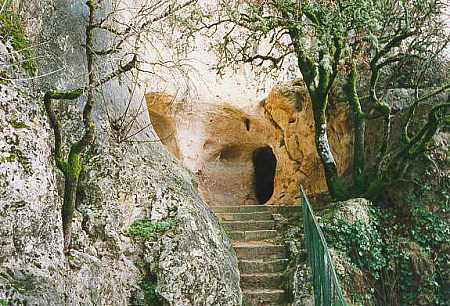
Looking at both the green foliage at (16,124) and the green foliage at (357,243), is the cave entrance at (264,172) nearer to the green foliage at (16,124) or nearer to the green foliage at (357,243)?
the green foliage at (357,243)

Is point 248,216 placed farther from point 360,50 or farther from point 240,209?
point 360,50

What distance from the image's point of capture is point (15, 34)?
18.8ft

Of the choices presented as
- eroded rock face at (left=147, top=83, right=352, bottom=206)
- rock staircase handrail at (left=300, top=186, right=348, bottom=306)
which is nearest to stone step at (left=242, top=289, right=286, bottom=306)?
rock staircase handrail at (left=300, top=186, right=348, bottom=306)

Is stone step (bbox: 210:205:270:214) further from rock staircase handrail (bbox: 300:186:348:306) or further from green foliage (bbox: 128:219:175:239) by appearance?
green foliage (bbox: 128:219:175:239)

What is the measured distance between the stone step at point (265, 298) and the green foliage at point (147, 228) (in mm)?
1835

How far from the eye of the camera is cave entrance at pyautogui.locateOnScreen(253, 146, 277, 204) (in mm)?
16484

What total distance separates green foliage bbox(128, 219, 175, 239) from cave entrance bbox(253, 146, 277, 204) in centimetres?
936

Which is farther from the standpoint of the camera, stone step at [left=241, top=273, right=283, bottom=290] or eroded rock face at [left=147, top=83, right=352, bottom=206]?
eroded rock face at [left=147, top=83, right=352, bottom=206]

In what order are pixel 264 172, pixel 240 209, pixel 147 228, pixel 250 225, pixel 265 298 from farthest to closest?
1. pixel 264 172
2. pixel 240 209
3. pixel 250 225
4. pixel 265 298
5. pixel 147 228

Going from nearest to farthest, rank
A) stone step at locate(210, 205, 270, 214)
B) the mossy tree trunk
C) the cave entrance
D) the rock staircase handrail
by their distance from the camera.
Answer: the rock staircase handrail
the mossy tree trunk
stone step at locate(210, 205, 270, 214)
the cave entrance

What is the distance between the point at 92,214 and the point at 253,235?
12.8 feet

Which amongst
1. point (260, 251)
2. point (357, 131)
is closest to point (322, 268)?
point (260, 251)

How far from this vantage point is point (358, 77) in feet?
35.5

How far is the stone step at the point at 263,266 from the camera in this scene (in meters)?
8.64
